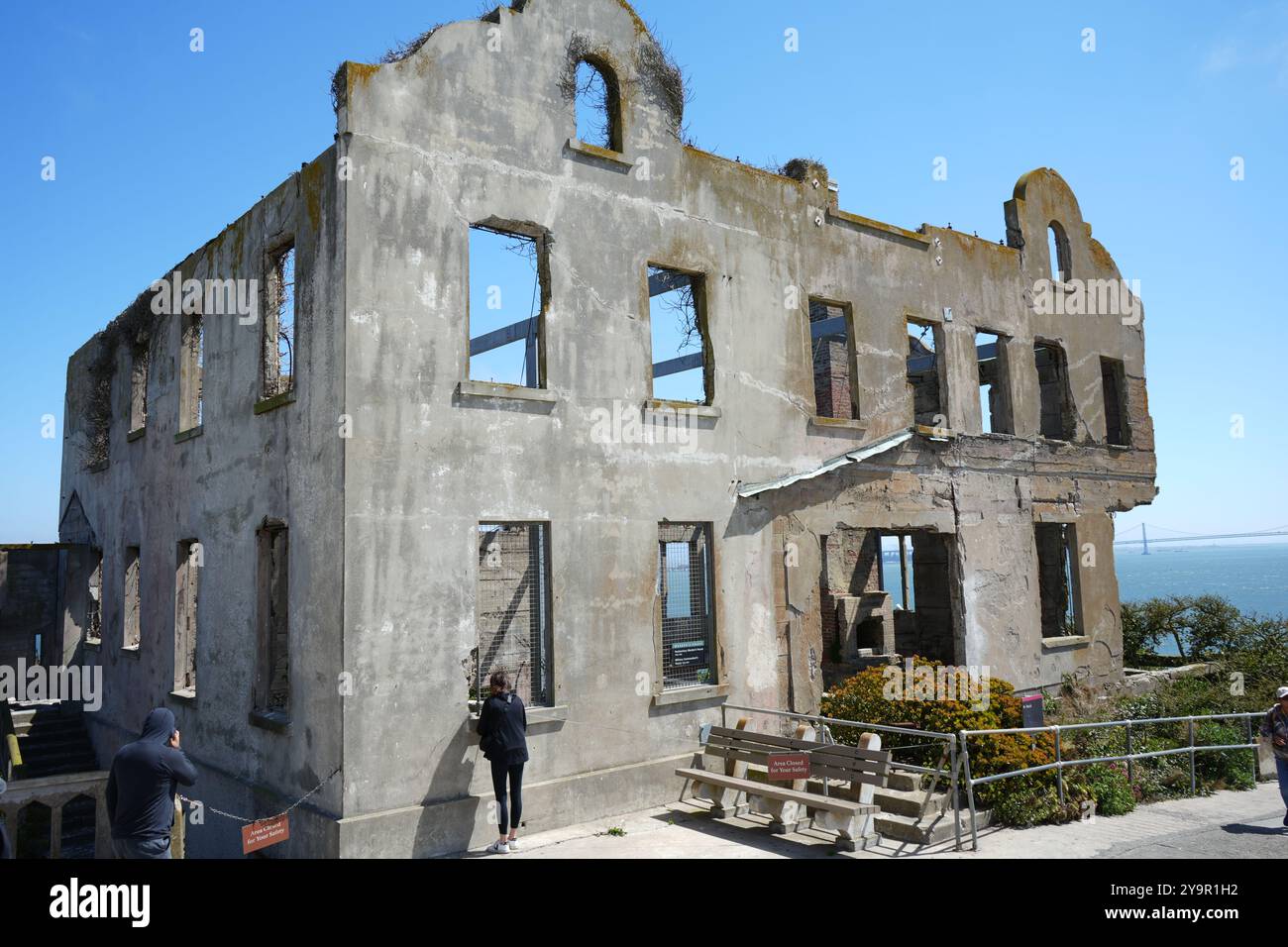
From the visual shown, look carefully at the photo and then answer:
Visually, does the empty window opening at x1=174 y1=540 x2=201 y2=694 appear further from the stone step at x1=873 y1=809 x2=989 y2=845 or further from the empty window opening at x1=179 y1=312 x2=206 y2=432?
the stone step at x1=873 y1=809 x2=989 y2=845

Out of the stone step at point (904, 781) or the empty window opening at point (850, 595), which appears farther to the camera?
the empty window opening at point (850, 595)

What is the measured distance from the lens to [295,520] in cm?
1052

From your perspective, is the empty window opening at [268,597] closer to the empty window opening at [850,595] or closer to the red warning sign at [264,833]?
the red warning sign at [264,833]

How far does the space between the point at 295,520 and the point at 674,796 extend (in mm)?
5644

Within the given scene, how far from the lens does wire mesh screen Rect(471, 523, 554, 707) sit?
10.8 m

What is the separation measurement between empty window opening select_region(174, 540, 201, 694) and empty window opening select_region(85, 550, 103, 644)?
19.2 feet

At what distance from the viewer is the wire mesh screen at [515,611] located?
10844 mm

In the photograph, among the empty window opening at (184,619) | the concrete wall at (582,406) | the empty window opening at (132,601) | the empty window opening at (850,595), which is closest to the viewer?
the concrete wall at (582,406)

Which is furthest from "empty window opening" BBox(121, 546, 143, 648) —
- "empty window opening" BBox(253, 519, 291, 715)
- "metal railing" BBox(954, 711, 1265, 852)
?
"metal railing" BBox(954, 711, 1265, 852)

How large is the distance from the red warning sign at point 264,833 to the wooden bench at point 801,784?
14.9ft

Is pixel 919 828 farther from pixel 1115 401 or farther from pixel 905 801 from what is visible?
pixel 1115 401

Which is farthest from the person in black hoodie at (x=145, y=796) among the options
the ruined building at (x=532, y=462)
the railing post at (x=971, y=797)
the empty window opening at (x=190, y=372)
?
the empty window opening at (x=190, y=372)
